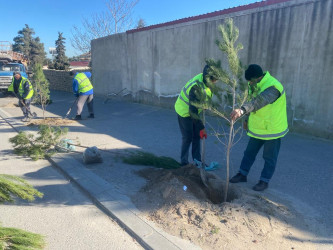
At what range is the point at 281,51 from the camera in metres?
7.00

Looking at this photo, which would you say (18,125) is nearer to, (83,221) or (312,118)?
(83,221)

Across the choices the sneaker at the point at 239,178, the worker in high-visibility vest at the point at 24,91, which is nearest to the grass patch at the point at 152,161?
the sneaker at the point at 239,178

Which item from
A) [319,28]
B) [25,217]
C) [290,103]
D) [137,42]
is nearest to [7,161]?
[25,217]

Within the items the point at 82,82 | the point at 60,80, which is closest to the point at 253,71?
the point at 82,82

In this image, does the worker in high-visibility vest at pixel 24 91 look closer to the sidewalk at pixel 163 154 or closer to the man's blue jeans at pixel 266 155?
the sidewalk at pixel 163 154

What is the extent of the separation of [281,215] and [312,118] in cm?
439

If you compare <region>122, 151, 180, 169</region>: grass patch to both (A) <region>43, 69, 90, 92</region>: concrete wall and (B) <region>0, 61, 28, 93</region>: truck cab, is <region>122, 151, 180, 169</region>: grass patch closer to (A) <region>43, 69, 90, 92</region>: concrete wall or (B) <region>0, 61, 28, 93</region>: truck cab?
(B) <region>0, 61, 28, 93</region>: truck cab

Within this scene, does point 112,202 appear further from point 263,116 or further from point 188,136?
point 263,116

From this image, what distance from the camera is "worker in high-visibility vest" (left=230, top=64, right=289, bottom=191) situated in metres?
3.25

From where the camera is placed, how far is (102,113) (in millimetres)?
10844

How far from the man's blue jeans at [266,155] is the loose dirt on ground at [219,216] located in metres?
0.34

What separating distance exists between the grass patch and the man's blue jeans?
1216 millimetres

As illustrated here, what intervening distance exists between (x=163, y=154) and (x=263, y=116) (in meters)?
2.46

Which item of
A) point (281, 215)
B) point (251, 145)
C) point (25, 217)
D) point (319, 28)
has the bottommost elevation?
point (25, 217)
